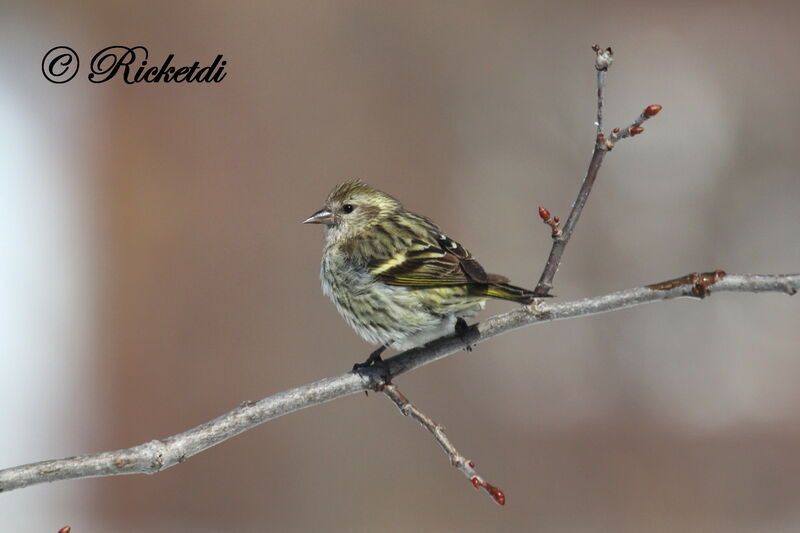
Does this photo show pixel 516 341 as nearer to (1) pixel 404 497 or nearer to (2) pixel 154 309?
(1) pixel 404 497

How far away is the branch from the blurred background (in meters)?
3.96

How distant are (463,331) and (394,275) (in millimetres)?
459

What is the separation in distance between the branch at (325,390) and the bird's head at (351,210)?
968 millimetres

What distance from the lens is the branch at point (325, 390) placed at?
2178 mm

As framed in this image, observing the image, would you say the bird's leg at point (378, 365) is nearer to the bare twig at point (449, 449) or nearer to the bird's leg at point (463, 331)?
the bare twig at point (449, 449)

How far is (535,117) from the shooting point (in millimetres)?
8023

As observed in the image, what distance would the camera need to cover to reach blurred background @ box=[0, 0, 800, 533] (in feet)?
22.1

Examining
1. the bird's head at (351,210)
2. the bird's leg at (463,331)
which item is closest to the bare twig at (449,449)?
the bird's leg at (463,331)

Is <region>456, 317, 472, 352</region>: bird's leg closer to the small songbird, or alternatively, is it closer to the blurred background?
the small songbird

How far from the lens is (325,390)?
262cm

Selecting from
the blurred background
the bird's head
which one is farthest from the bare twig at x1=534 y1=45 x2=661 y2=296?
the blurred background

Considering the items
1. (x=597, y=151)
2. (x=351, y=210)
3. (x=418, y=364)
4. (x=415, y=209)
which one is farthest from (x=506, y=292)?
(x=415, y=209)

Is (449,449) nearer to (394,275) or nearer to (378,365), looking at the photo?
(378,365)

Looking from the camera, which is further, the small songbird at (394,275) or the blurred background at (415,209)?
the blurred background at (415,209)
